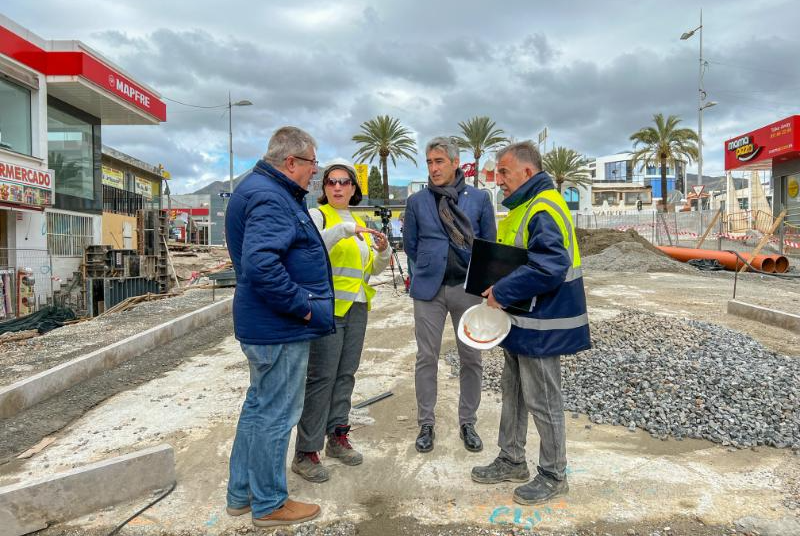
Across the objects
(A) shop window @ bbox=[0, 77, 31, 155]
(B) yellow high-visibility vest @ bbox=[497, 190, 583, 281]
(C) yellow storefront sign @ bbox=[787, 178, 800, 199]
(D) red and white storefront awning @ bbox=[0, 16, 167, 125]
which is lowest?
(B) yellow high-visibility vest @ bbox=[497, 190, 583, 281]

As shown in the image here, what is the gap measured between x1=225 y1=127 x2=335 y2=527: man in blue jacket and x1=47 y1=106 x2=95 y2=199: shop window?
56.1ft

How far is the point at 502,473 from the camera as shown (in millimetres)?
3242

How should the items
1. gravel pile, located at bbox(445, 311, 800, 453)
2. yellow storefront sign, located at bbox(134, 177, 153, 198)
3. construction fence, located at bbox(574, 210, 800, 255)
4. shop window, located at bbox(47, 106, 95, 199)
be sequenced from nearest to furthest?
gravel pile, located at bbox(445, 311, 800, 453)
shop window, located at bbox(47, 106, 95, 199)
construction fence, located at bbox(574, 210, 800, 255)
yellow storefront sign, located at bbox(134, 177, 153, 198)

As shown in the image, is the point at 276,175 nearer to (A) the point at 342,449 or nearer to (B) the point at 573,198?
(A) the point at 342,449

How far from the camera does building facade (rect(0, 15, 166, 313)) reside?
14047mm

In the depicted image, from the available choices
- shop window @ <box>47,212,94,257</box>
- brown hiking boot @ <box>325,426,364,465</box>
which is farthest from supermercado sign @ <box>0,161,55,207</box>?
brown hiking boot @ <box>325,426,364,465</box>

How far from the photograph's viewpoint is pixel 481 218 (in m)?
3.82

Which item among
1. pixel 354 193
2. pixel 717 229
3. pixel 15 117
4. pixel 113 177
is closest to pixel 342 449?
pixel 354 193

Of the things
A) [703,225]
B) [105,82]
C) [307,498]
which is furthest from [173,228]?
[307,498]

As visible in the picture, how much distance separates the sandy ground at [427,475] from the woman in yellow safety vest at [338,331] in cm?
17

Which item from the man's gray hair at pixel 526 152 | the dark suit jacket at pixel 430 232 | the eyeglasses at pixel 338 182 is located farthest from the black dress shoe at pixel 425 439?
the man's gray hair at pixel 526 152

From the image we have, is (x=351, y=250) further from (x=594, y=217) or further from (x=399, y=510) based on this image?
(x=594, y=217)

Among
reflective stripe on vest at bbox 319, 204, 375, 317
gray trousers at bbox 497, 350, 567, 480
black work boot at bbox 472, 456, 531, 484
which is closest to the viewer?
gray trousers at bbox 497, 350, 567, 480

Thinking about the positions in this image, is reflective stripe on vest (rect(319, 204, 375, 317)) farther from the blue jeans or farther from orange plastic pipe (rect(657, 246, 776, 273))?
orange plastic pipe (rect(657, 246, 776, 273))
